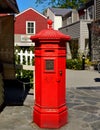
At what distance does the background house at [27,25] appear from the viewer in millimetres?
42969

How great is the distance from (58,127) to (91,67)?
704 inches

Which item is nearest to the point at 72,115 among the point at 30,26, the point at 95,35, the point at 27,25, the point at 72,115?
the point at 72,115

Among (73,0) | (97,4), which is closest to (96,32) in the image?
(97,4)

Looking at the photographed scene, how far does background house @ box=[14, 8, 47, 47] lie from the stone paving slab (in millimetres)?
32901

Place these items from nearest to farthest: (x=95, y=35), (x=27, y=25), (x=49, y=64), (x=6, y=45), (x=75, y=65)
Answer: (x=49, y=64) → (x=6, y=45) → (x=75, y=65) → (x=95, y=35) → (x=27, y=25)

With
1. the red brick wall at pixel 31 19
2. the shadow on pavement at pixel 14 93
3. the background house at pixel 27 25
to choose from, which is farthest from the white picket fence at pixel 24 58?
the red brick wall at pixel 31 19

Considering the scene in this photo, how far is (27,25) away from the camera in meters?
43.4

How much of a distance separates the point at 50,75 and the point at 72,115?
137cm

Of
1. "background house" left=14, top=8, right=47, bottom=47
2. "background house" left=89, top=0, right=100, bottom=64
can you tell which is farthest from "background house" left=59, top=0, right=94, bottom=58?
"background house" left=14, top=8, right=47, bottom=47

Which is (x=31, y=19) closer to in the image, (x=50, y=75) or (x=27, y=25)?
(x=27, y=25)

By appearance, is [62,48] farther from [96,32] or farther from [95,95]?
[96,32]

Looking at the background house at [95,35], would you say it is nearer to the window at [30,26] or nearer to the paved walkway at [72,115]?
the paved walkway at [72,115]

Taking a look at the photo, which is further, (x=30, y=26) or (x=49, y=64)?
(x=30, y=26)

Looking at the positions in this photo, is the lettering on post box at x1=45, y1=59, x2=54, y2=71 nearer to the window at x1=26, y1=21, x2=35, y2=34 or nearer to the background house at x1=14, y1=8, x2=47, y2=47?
the background house at x1=14, y1=8, x2=47, y2=47
